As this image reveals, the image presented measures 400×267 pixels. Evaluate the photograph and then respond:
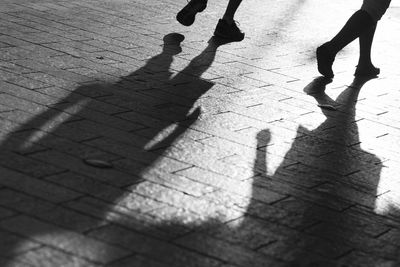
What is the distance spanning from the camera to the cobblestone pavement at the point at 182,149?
13.8ft

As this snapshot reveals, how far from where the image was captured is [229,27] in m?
9.18

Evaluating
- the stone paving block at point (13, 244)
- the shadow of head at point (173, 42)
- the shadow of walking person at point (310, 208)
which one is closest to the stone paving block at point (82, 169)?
the shadow of walking person at point (310, 208)

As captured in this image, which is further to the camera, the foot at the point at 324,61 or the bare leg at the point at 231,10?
the bare leg at the point at 231,10

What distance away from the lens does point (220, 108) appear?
21.9 ft

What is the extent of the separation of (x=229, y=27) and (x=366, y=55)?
1372 mm

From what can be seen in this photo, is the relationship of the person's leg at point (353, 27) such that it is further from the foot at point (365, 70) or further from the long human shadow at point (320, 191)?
the long human shadow at point (320, 191)

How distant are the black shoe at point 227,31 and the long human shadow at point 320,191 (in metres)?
2.25

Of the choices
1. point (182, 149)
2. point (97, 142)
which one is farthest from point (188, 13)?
point (97, 142)

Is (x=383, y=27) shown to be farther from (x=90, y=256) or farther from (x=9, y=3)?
(x=90, y=256)

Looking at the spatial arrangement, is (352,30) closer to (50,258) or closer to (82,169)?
(82,169)

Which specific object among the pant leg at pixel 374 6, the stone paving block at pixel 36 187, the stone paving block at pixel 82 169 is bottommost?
the pant leg at pixel 374 6

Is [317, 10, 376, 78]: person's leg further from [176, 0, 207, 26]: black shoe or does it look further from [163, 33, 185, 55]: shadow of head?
[176, 0, 207, 26]: black shoe

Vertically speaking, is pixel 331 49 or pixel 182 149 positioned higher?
pixel 182 149

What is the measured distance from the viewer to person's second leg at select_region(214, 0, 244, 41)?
9.16m
